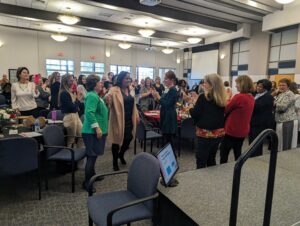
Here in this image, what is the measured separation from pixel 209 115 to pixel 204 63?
1051 cm

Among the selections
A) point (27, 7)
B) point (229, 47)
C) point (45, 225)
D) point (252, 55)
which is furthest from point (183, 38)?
point (45, 225)

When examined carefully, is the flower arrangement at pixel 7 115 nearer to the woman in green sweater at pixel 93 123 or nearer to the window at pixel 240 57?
the woman in green sweater at pixel 93 123

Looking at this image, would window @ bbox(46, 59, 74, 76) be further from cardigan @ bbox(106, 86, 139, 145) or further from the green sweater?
the green sweater

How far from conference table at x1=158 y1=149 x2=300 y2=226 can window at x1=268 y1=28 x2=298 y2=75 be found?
7.06m

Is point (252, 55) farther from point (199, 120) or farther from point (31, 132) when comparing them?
point (31, 132)

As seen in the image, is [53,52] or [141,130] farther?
[53,52]

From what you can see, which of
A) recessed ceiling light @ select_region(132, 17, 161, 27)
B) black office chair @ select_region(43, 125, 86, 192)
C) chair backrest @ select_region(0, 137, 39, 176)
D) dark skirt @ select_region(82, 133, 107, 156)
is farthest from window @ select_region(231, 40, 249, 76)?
chair backrest @ select_region(0, 137, 39, 176)

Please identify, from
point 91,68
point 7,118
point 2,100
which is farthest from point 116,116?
point 91,68

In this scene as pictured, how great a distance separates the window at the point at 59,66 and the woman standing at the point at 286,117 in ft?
35.0

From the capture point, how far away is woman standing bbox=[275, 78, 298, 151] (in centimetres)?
380

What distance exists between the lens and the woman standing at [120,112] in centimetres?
320

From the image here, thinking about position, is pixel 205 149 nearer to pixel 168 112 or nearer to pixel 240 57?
pixel 168 112

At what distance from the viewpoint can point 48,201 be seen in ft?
8.57

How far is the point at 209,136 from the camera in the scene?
246 cm
